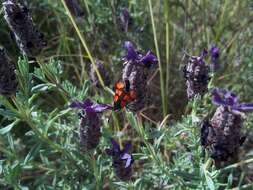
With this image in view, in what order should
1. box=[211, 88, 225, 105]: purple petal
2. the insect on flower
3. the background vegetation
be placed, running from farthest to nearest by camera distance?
the background vegetation < the insect on flower < box=[211, 88, 225, 105]: purple petal

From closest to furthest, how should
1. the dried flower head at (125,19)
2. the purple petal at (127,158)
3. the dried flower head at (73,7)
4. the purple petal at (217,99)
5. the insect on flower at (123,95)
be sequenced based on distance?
the purple petal at (217,99) < the insect on flower at (123,95) < the purple petal at (127,158) < the dried flower head at (73,7) < the dried flower head at (125,19)

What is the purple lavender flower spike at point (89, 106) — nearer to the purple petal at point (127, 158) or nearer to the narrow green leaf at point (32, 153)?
the purple petal at point (127, 158)

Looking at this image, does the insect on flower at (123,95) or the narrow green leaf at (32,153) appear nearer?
the insect on flower at (123,95)

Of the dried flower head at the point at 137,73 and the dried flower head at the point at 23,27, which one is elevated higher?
the dried flower head at the point at 23,27

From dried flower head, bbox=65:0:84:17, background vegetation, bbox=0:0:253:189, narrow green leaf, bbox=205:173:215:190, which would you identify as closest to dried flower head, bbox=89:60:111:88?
background vegetation, bbox=0:0:253:189

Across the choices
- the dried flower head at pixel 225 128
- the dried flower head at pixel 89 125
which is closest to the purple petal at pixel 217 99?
the dried flower head at pixel 225 128

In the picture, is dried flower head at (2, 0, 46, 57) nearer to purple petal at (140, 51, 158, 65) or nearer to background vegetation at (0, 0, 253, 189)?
background vegetation at (0, 0, 253, 189)
